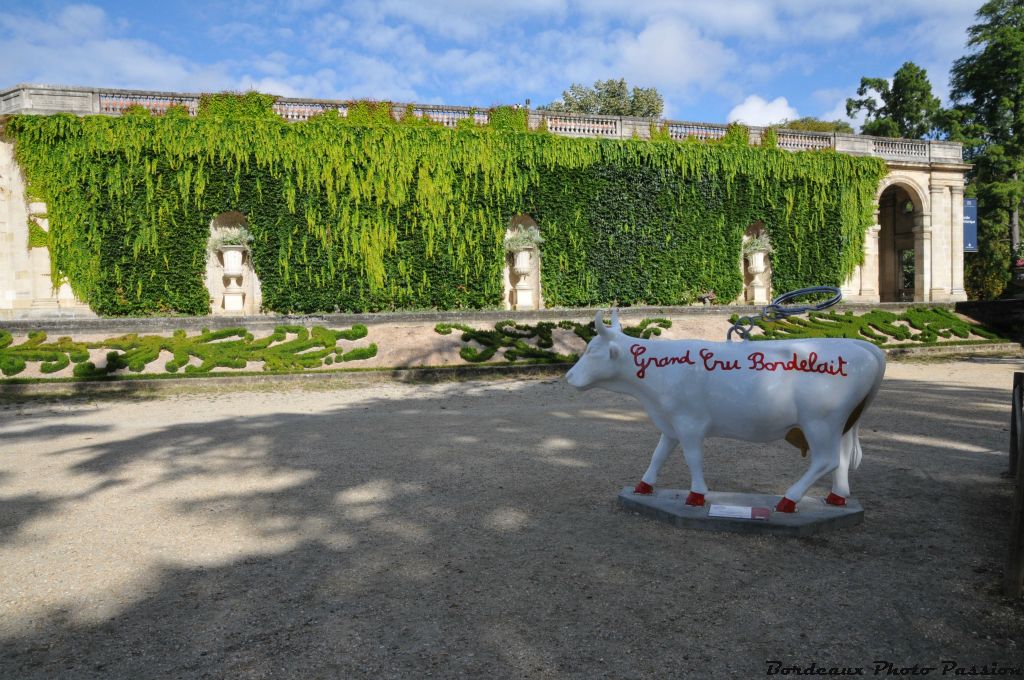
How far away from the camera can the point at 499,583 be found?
3967 millimetres

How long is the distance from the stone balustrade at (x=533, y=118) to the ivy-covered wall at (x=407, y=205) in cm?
57

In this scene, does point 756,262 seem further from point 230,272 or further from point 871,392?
point 871,392

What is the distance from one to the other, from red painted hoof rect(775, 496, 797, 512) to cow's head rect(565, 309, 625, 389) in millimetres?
1564

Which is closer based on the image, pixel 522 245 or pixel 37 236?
pixel 37 236

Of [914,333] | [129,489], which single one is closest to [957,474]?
[129,489]

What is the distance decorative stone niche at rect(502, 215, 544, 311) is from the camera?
918 inches

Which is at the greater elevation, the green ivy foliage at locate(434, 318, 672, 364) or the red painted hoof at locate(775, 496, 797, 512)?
the green ivy foliage at locate(434, 318, 672, 364)

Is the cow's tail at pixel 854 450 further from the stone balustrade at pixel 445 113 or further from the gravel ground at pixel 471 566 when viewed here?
the stone balustrade at pixel 445 113

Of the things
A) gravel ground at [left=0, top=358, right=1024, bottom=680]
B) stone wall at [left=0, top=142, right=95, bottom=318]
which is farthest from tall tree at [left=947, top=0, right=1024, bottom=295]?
stone wall at [left=0, top=142, right=95, bottom=318]

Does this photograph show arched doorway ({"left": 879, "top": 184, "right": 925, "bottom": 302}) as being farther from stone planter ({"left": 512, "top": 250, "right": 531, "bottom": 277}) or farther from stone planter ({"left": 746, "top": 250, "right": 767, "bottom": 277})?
stone planter ({"left": 512, "top": 250, "right": 531, "bottom": 277})

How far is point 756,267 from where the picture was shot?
83.7 feet

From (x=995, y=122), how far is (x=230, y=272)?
39.8 meters

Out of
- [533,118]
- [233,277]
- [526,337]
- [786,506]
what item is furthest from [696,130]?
[786,506]

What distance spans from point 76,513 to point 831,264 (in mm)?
28722
